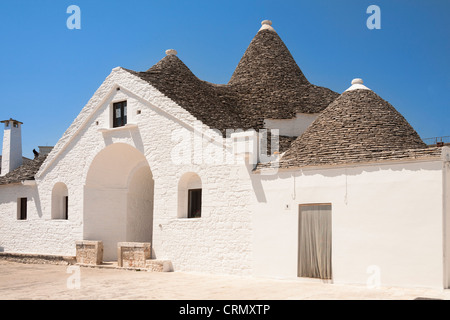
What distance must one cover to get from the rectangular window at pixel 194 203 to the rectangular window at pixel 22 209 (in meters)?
9.83

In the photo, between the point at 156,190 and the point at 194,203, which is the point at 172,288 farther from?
the point at 156,190

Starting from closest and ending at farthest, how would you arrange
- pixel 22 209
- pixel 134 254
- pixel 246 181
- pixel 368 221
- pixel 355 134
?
pixel 368 221
pixel 355 134
pixel 246 181
pixel 134 254
pixel 22 209

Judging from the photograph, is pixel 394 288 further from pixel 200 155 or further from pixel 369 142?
pixel 200 155

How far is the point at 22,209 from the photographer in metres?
21.9

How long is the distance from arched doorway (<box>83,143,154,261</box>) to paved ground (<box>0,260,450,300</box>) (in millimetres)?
3357

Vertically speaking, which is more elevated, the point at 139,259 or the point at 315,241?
the point at 315,241

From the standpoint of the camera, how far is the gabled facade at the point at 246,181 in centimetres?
1116

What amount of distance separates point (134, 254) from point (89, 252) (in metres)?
2.49

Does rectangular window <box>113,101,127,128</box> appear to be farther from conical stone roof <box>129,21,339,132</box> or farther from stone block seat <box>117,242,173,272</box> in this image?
stone block seat <box>117,242,173,272</box>

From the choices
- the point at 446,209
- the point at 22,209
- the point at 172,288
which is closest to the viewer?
the point at 446,209

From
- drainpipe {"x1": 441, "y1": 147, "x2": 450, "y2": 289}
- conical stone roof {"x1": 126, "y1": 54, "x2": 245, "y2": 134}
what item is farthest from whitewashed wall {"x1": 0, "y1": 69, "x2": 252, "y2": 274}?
drainpipe {"x1": 441, "y1": 147, "x2": 450, "y2": 289}

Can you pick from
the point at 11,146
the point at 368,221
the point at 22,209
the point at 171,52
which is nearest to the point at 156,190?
the point at 171,52

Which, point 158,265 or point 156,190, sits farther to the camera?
point 156,190
